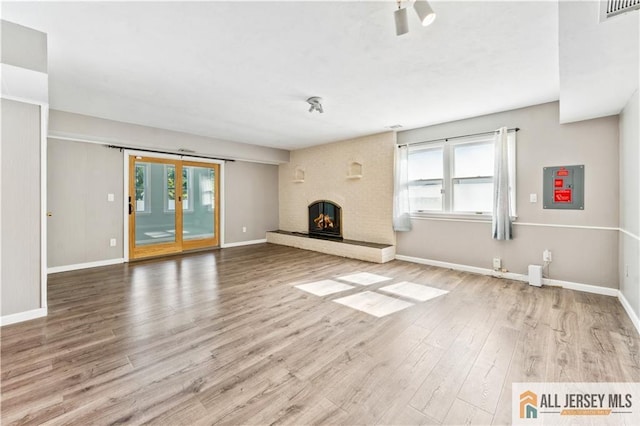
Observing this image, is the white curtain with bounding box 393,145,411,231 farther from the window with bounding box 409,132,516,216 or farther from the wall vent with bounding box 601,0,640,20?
the wall vent with bounding box 601,0,640,20

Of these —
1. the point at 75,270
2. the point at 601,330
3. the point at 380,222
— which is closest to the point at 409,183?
the point at 380,222

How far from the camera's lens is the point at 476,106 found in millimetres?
3885

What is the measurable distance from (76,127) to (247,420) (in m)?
5.05

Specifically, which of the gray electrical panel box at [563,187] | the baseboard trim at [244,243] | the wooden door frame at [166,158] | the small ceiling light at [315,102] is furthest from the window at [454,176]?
the wooden door frame at [166,158]

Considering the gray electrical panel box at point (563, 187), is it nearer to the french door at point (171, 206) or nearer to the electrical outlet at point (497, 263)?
the electrical outlet at point (497, 263)

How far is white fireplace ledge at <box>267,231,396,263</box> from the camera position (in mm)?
5117

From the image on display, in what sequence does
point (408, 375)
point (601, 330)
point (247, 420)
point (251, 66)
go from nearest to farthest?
1. point (247, 420)
2. point (408, 375)
3. point (601, 330)
4. point (251, 66)

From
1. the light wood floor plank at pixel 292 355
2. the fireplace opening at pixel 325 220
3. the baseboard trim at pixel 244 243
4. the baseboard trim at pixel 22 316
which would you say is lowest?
the light wood floor plank at pixel 292 355

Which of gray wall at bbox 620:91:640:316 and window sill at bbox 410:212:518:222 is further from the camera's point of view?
window sill at bbox 410:212:518:222

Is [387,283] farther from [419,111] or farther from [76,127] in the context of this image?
[76,127]

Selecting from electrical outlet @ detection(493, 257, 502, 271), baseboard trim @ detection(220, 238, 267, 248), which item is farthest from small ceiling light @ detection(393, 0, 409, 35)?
baseboard trim @ detection(220, 238, 267, 248)

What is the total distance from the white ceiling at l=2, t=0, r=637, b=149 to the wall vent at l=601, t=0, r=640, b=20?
0.46 metres

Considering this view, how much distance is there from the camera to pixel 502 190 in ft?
13.0

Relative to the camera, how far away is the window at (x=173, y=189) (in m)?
5.86
